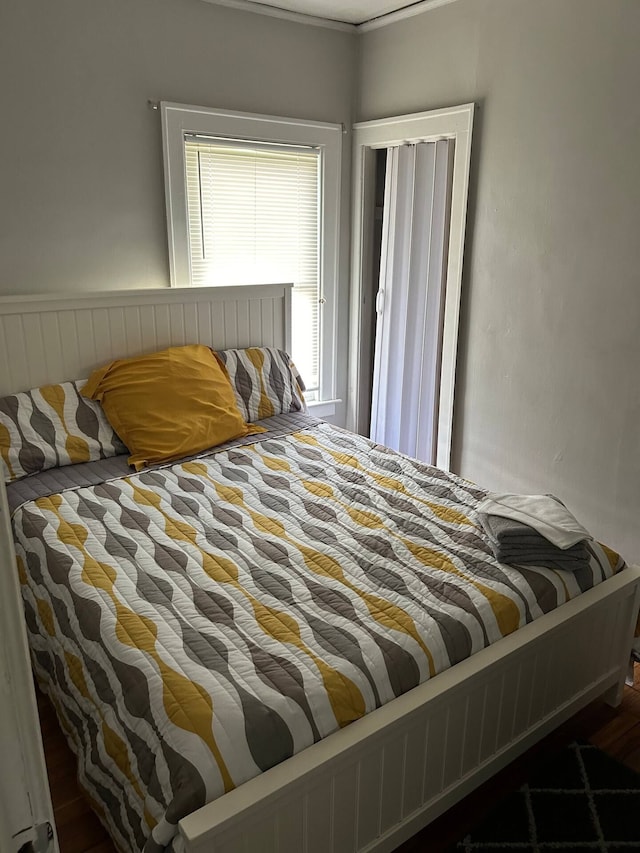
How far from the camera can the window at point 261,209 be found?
3102 millimetres

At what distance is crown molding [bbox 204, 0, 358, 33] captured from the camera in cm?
305

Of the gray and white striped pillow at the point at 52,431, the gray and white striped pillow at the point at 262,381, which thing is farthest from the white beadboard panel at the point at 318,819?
Answer: the gray and white striped pillow at the point at 262,381

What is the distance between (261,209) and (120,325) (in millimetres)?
986

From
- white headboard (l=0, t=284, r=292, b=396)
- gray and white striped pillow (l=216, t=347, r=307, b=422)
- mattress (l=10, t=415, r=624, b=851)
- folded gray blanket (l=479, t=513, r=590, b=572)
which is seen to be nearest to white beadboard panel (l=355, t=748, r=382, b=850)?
mattress (l=10, t=415, r=624, b=851)

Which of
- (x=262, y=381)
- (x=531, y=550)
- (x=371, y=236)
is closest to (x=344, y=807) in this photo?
(x=531, y=550)

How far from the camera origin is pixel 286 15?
3.22 meters

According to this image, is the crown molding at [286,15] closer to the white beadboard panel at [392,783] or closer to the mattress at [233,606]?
the mattress at [233,606]

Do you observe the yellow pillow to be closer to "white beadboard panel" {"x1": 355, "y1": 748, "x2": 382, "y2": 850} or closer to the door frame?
the door frame

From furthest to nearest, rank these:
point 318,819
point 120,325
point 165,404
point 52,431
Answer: point 120,325 → point 165,404 → point 52,431 → point 318,819

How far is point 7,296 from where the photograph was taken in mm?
2678

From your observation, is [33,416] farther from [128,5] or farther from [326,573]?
[128,5]

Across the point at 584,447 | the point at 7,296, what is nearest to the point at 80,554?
the point at 7,296

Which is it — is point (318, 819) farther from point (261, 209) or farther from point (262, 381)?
point (261, 209)

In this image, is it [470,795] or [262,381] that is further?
[262,381]
